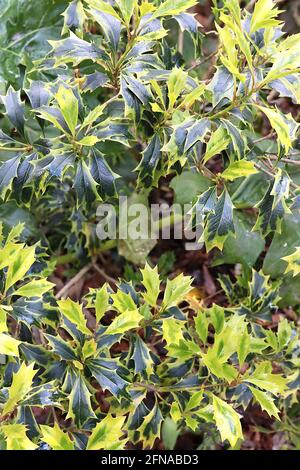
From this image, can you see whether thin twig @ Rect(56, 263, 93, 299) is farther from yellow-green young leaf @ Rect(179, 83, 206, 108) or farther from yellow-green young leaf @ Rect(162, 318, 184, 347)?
yellow-green young leaf @ Rect(179, 83, 206, 108)

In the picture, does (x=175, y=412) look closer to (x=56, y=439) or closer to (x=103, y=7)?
(x=56, y=439)

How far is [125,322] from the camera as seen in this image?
103 centimetres

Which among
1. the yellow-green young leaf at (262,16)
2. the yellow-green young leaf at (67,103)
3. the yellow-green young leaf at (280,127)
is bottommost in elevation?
the yellow-green young leaf at (280,127)

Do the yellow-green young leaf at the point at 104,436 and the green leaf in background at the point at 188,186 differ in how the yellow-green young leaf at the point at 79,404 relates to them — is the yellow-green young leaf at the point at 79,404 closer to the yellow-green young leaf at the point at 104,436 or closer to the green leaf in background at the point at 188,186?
the yellow-green young leaf at the point at 104,436

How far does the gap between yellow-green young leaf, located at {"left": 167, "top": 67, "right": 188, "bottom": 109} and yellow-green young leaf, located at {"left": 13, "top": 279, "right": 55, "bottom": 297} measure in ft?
1.38

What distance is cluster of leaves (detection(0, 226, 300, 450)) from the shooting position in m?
0.98

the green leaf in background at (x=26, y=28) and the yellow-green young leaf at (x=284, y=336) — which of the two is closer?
the yellow-green young leaf at (x=284, y=336)

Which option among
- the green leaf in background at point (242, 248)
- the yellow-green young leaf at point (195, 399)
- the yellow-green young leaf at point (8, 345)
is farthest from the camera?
the green leaf in background at point (242, 248)

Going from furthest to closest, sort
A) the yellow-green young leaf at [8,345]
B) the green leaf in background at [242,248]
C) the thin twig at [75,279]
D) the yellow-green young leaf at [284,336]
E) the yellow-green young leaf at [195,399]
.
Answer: the thin twig at [75,279], the green leaf in background at [242,248], the yellow-green young leaf at [284,336], the yellow-green young leaf at [195,399], the yellow-green young leaf at [8,345]

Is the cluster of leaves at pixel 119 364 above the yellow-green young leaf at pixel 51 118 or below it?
below

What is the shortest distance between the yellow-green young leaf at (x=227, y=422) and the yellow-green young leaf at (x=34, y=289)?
37cm

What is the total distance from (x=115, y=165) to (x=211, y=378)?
0.67m

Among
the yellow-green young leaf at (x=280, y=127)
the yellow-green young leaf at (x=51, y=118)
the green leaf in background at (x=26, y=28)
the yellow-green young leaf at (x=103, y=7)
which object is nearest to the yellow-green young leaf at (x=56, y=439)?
the yellow-green young leaf at (x=51, y=118)

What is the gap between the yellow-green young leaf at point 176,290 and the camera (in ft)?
3.65
